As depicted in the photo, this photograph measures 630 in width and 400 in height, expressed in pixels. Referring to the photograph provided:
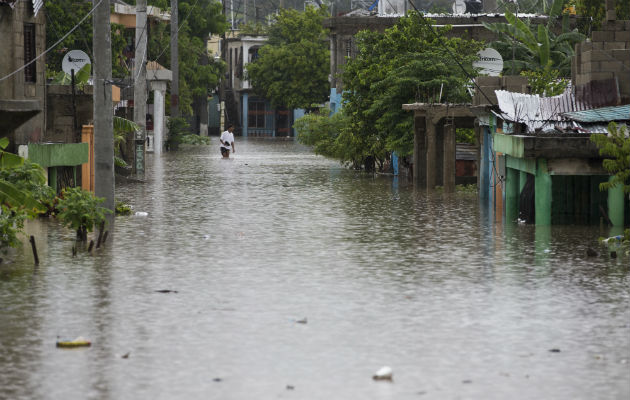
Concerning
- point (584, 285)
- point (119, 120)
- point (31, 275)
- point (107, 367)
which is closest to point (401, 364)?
point (107, 367)

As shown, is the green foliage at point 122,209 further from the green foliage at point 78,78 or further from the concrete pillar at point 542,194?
the concrete pillar at point 542,194

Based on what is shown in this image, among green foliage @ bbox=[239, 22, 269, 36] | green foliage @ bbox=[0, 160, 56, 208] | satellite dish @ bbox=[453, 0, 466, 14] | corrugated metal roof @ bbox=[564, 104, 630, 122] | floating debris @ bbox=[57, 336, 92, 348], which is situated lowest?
floating debris @ bbox=[57, 336, 92, 348]

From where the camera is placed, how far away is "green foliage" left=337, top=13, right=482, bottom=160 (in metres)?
36.8

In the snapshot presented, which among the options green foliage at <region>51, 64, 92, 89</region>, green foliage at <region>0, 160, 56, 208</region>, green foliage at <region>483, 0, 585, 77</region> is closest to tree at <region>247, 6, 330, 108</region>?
green foliage at <region>483, 0, 585, 77</region>

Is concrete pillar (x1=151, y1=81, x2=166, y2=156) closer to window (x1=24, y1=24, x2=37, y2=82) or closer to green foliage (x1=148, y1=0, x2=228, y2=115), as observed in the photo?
green foliage (x1=148, y1=0, x2=228, y2=115)

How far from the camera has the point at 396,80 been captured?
37312mm

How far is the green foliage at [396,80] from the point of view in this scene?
36844 millimetres

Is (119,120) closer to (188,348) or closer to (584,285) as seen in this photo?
(584,285)

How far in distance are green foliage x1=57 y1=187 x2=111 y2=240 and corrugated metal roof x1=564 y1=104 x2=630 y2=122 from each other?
8.75 meters

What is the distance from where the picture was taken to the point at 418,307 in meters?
13.4

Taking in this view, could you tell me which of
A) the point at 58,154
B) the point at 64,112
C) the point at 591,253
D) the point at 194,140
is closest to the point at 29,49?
the point at 64,112

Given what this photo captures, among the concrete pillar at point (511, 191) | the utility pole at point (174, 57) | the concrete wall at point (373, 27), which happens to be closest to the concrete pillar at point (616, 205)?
the concrete pillar at point (511, 191)

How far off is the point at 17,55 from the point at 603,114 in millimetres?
11375

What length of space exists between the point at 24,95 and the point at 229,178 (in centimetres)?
1349
